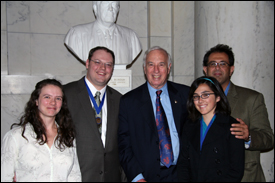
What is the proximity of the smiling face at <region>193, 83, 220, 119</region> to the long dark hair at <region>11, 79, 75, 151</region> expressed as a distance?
1.24 metres

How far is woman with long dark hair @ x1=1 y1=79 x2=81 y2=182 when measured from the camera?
218 centimetres

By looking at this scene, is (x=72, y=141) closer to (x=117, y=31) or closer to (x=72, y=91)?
(x=72, y=91)

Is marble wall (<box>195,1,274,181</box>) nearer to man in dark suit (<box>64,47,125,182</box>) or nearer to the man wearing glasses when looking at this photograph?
the man wearing glasses

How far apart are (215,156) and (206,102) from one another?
0.47 m

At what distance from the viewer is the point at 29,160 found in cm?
219

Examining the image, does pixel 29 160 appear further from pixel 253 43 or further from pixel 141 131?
pixel 253 43

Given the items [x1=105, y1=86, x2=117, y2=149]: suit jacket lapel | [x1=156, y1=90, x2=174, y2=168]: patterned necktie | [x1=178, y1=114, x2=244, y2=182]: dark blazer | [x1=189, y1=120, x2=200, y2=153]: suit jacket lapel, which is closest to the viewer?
[x1=178, y1=114, x2=244, y2=182]: dark blazer

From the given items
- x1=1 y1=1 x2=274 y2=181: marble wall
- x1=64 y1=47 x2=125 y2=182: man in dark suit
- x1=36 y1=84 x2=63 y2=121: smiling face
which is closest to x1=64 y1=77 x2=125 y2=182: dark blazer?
x1=64 y1=47 x2=125 y2=182: man in dark suit

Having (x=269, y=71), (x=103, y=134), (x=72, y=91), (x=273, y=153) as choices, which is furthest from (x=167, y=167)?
(x=269, y=71)

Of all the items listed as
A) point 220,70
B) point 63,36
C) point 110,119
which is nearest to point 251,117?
point 220,70

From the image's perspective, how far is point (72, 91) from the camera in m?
2.86

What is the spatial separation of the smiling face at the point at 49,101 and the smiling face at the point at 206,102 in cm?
130

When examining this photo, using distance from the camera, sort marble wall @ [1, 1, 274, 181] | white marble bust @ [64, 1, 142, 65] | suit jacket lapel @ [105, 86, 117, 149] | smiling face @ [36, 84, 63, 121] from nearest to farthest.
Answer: smiling face @ [36, 84, 63, 121], suit jacket lapel @ [105, 86, 117, 149], white marble bust @ [64, 1, 142, 65], marble wall @ [1, 1, 274, 181]

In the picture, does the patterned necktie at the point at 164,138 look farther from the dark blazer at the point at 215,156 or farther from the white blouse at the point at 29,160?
the white blouse at the point at 29,160
